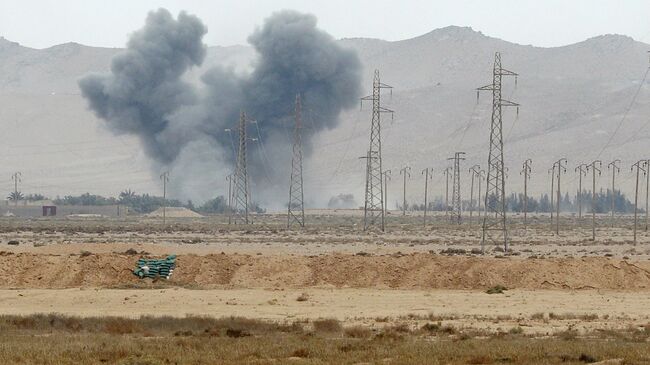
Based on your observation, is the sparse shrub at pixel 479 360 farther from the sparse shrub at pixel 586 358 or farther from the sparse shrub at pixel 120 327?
the sparse shrub at pixel 120 327

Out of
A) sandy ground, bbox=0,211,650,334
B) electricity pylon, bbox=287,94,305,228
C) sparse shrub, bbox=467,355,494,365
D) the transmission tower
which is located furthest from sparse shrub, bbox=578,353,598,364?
the transmission tower

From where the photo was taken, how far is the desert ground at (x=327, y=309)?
947 inches

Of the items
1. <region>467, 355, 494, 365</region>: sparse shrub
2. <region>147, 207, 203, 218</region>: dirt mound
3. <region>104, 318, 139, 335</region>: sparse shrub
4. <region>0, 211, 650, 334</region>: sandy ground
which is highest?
<region>147, 207, 203, 218</region>: dirt mound

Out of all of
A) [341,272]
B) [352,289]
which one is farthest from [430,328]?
[341,272]

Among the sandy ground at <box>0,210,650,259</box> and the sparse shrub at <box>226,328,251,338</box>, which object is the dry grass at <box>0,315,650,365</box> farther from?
the sandy ground at <box>0,210,650,259</box>

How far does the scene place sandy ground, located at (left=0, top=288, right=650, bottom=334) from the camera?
1284 inches

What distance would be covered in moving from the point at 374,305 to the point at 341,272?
831 cm

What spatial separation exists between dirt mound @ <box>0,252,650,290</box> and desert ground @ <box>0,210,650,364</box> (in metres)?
0.07

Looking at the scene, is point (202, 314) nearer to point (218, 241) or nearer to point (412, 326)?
point (412, 326)

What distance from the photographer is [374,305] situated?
37.4 metres

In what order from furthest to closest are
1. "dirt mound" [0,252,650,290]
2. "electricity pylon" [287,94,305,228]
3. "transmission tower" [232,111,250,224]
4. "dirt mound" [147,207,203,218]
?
"dirt mound" [147,207,203,218] < "transmission tower" [232,111,250,224] < "electricity pylon" [287,94,305,228] < "dirt mound" [0,252,650,290]

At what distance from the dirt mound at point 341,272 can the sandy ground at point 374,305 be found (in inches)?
57.2

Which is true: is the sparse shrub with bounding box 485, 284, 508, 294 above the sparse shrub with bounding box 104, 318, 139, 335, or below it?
above

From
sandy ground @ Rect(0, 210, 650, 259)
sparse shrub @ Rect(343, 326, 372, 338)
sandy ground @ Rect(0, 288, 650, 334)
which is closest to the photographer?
sparse shrub @ Rect(343, 326, 372, 338)
